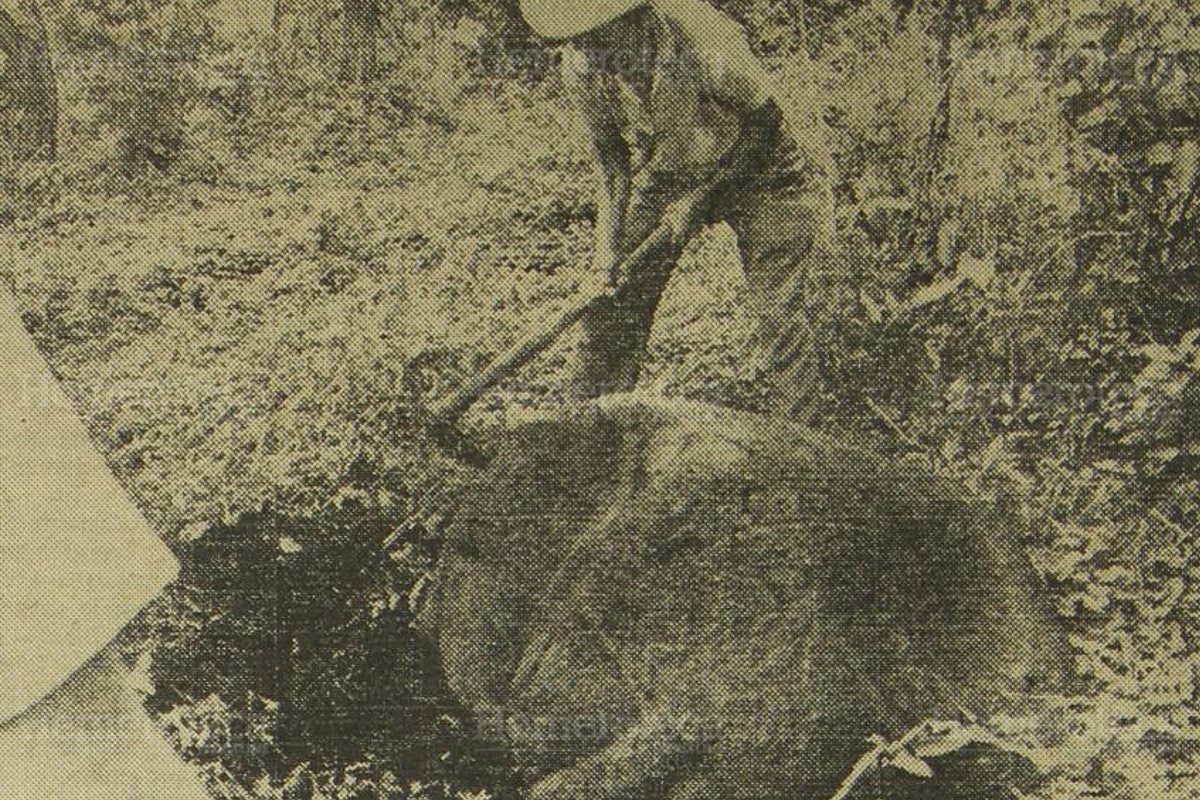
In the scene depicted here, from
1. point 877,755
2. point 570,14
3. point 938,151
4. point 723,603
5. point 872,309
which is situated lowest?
point 877,755

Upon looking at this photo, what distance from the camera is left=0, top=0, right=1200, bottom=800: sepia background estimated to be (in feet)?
6.31

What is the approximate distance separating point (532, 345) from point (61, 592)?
0.79 meters

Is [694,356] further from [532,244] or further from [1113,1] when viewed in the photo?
[1113,1]

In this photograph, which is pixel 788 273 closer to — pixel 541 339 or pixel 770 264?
pixel 770 264

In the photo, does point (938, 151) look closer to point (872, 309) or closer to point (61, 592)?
point (872, 309)

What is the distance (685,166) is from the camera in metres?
1.97

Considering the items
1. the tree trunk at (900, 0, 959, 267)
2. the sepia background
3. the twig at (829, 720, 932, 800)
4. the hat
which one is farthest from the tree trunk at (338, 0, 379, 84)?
the twig at (829, 720, 932, 800)

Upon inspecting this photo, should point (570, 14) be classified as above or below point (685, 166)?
above

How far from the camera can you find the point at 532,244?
1968 millimetres

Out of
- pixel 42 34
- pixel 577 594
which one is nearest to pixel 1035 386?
pixel 577 594

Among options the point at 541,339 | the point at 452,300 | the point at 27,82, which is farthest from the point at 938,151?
the point at 27,82

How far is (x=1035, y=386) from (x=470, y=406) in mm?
809

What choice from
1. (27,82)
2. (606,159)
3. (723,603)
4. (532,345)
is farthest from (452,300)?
(27,82)

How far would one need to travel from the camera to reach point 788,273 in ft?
6.42
